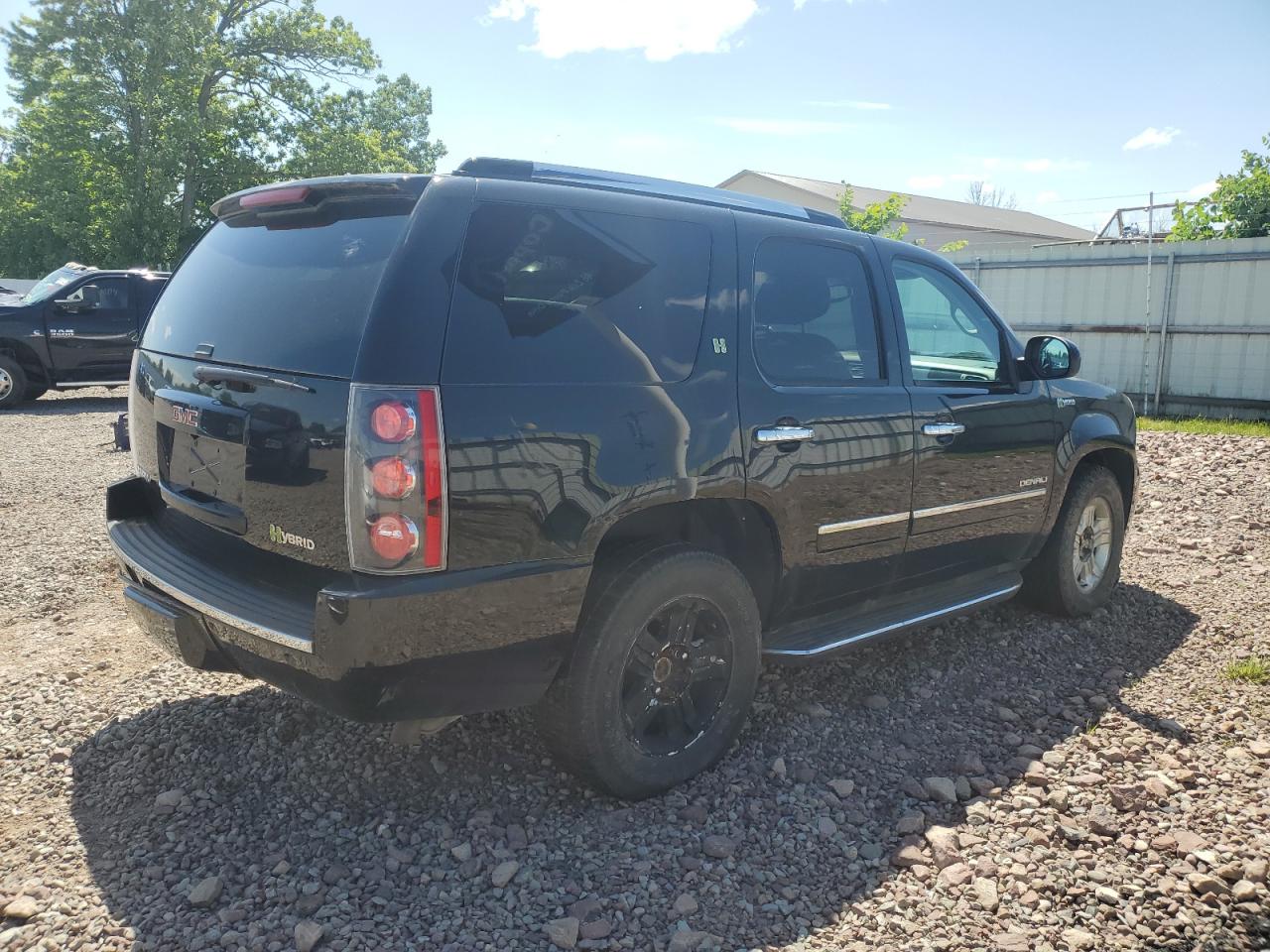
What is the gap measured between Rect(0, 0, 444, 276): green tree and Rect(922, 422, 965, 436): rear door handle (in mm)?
29302

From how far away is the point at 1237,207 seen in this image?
1652 centimetres

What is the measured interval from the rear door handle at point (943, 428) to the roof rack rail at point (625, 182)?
0.90m

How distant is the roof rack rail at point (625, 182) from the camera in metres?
3.01

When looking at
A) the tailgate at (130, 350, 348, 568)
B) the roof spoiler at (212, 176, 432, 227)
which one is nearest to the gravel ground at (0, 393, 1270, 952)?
the tailgate at (130, 350, 348, 568)

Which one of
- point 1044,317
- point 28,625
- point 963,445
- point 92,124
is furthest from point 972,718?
point 92,124

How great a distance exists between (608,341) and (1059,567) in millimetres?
3085

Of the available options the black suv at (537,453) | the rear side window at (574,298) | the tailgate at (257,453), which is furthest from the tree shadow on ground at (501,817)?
the rear side window at (574,298)

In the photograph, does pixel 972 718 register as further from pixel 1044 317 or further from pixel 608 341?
pixel 1044 317

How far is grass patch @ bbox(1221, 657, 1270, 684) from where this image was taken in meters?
4.27

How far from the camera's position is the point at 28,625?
4.63 meters

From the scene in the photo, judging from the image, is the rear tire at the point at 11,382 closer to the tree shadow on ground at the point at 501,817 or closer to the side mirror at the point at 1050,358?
the tree shadow on ground at the point at 501,817

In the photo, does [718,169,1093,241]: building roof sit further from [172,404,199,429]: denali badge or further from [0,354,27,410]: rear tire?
[172,404,199,429]: denali badge

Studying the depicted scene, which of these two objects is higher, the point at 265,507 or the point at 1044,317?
the point at 1044,317

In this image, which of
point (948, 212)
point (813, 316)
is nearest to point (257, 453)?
point (813, 316)
